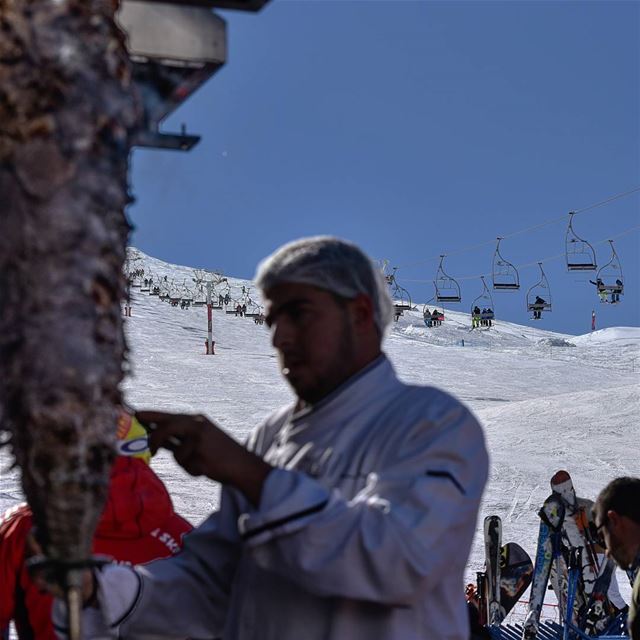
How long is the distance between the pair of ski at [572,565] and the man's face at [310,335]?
173 inches

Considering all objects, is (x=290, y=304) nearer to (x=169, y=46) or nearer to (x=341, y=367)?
(x=341, y=367)

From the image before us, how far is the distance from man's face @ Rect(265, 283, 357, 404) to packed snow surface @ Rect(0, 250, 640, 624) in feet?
1.09

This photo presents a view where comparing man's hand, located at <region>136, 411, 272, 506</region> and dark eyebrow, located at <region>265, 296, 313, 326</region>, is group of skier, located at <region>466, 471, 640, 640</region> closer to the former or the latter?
dark eyebrow, located at <region>265, 296, 313, 326</region>

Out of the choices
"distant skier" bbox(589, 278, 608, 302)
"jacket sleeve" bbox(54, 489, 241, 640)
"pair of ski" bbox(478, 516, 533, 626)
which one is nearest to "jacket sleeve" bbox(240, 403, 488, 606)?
"jacket sleeve" bbox(54, 489, 241, 640)

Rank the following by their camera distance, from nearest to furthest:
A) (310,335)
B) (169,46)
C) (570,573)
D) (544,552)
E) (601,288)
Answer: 1. (169,46)
2. (310,335)
3. (570,573)
4. (544,552)
5. (601,288)

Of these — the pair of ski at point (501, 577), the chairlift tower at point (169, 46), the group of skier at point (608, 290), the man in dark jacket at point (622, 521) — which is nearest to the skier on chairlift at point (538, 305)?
the group of skier at point (608, 290)

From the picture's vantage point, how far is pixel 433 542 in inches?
60.0

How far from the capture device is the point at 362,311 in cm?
176

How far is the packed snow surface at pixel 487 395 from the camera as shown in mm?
14320

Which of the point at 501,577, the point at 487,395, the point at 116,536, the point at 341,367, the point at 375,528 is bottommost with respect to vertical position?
the point at 487,395

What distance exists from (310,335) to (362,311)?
108 millimetres

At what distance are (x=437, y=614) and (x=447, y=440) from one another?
29 centimetres

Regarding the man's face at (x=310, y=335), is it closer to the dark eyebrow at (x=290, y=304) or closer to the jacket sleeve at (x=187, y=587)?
the dark eyebrow at (x=290, y=304)

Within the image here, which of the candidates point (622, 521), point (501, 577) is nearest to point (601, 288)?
point (501, 577)
